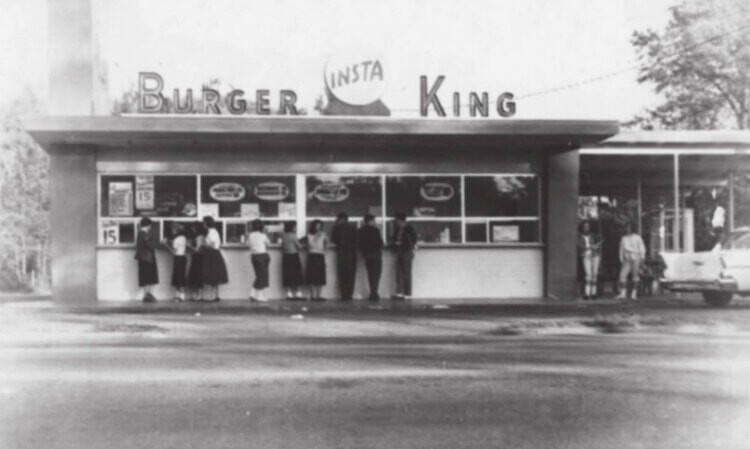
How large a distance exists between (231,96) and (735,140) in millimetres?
11720

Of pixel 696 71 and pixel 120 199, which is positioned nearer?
pixel 120 199

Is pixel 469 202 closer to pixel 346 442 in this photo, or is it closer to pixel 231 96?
pixel 231 96

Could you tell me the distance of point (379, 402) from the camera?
793 cm

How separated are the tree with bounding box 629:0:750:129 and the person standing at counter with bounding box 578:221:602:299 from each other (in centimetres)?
1711

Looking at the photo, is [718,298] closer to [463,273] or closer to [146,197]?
[463,273]

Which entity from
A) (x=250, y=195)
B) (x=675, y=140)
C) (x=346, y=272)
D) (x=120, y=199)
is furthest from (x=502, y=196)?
(x=120, y=199)

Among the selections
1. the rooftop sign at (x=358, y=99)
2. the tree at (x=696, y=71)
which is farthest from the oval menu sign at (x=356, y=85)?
the tree at (x=696, y=71)

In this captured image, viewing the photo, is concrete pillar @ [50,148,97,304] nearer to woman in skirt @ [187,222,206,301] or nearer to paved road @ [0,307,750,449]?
woman in skirt @ [187,222,206,301]

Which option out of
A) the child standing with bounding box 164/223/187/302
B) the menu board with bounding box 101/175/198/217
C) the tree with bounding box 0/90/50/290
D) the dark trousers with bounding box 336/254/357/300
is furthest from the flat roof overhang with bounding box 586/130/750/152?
the tree with bounding box 0/90/50/290

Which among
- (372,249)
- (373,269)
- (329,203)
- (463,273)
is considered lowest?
(463,273)

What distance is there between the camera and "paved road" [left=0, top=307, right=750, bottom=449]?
266 inches

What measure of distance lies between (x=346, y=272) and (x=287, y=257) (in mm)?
1313

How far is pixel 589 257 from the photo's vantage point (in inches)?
816

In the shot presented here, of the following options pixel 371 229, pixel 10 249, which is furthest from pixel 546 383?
A: pixel 10 249
